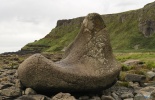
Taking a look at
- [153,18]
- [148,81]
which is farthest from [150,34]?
[148,81]

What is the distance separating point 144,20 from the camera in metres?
169

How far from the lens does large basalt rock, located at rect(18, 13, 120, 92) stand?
1577 centimetres

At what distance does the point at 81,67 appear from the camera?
17375 mm

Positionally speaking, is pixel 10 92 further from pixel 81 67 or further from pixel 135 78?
pixel 135 78

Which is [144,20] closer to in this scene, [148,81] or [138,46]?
[138,46]

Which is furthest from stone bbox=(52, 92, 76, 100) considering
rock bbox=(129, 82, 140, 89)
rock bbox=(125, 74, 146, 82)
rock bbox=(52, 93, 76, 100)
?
rock bbox=(125, 74, 146, 82)

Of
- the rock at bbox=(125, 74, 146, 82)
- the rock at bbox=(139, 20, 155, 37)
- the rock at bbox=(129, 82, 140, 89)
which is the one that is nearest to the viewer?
the rock at bbox=(129, 82, 140, 89)

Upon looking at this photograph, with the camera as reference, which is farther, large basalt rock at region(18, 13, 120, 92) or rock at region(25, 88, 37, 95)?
rock at region(25, 88, 37, 95)

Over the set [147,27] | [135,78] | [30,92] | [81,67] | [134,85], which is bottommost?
[134,85]

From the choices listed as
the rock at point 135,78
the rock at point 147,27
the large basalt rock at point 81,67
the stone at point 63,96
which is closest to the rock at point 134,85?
the rock at point 135,78

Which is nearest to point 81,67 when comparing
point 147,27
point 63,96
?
point 63,96

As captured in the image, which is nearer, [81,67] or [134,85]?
[81,67]

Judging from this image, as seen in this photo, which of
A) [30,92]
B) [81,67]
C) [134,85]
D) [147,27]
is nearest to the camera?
[30,92]

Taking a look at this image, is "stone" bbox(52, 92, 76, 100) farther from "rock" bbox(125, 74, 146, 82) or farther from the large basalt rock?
"rock" bbox(125, 74, 146, 82)
